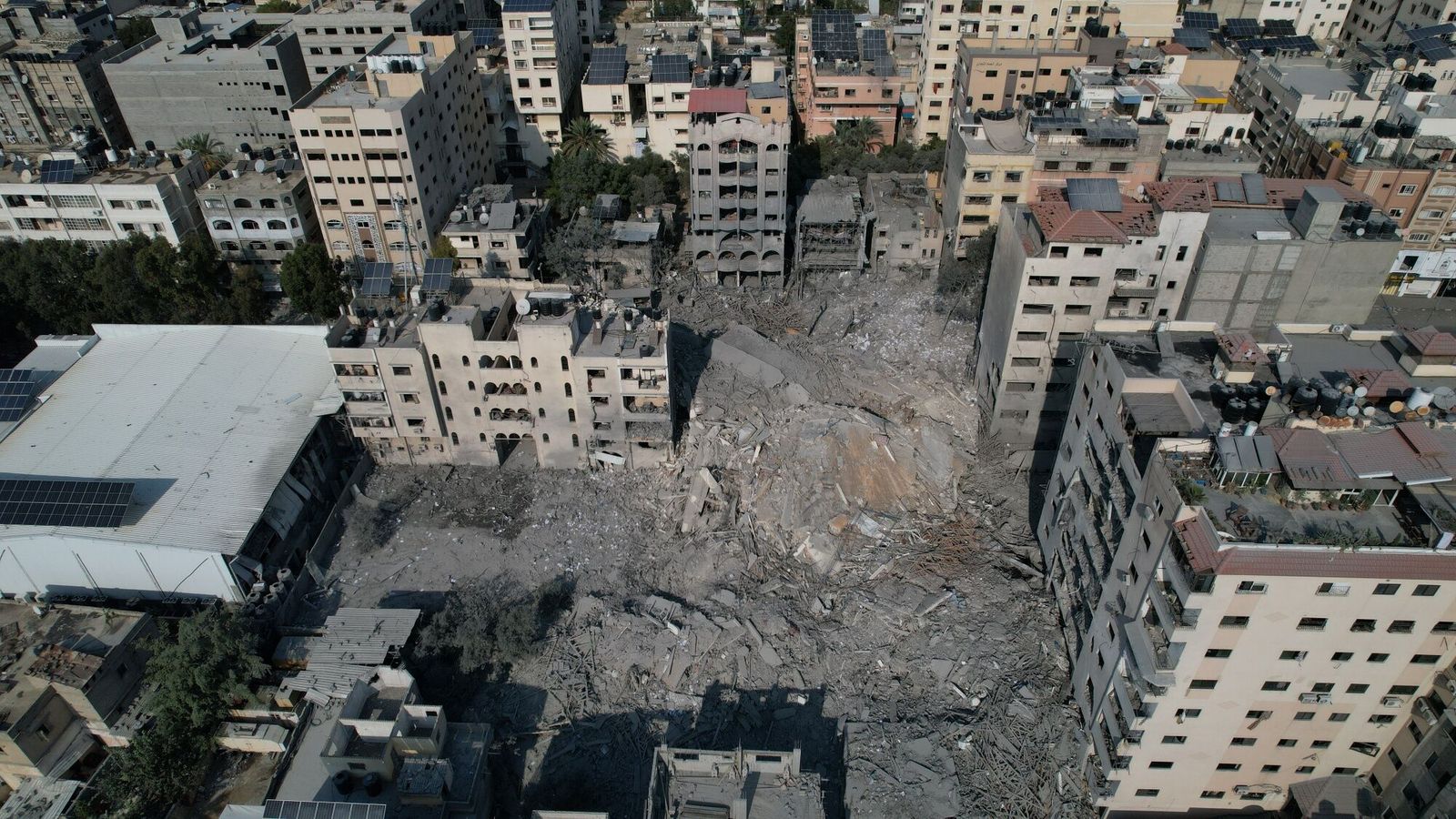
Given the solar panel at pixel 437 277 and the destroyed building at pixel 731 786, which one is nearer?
the destroyed building at pixel 731 786

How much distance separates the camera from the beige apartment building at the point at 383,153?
59.2 m

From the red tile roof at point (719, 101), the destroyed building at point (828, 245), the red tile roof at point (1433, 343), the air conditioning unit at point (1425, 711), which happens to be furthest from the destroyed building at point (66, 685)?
the red tile roof at point (1433, 343)

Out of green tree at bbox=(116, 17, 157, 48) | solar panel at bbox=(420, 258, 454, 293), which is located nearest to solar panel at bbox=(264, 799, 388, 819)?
solar panel at bbox=(420, 258, 454, 293)

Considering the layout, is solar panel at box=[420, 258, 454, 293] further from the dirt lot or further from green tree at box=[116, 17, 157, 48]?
green tree at box=[116, 17, 157, 48]

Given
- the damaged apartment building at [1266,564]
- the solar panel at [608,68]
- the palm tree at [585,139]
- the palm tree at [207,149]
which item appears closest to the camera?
the damaged apartment building at [1266,564]

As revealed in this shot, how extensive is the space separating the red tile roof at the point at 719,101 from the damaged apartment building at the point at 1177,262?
1005 inches

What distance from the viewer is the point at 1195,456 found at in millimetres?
28859

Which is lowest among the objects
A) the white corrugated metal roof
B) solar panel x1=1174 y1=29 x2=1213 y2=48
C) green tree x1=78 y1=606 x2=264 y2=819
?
green tree x1=78 y1=606 x2=264 y2=819

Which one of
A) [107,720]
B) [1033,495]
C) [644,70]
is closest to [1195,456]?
[1033,495]

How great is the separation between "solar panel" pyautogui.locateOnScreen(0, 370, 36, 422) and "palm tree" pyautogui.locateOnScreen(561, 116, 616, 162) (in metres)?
42.5

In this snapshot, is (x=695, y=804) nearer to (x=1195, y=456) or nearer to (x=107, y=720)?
(x=1195, y=456)

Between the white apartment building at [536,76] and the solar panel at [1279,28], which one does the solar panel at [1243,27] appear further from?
the white apartment building at [536,76]

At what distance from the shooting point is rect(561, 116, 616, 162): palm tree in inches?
3004

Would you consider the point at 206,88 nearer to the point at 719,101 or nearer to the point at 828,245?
the point at 719,101
